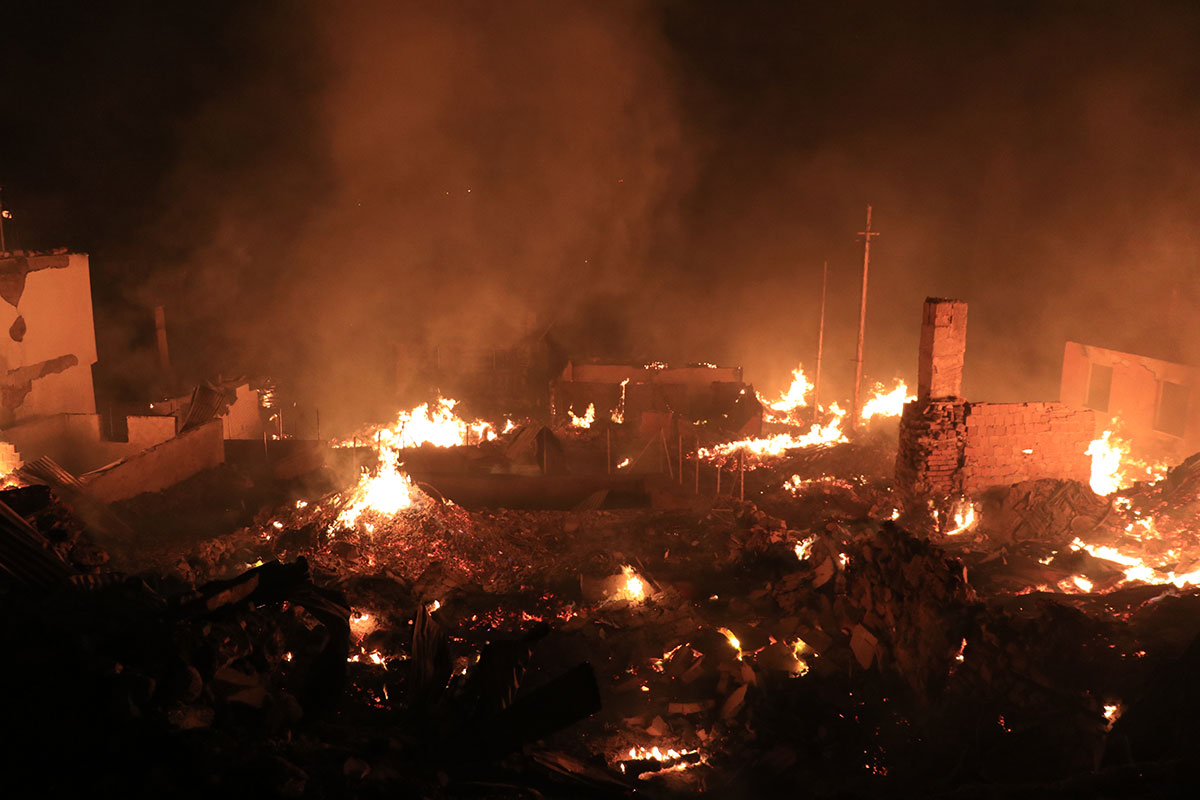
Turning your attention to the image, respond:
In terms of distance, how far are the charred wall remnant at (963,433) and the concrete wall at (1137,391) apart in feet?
19.5

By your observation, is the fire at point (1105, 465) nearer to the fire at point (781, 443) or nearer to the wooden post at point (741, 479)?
the fire at point (781, 443)

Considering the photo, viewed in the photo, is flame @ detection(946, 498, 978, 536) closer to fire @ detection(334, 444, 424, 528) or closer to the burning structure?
the burning structure

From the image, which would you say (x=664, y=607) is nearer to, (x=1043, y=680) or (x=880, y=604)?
(x=880, y=604)

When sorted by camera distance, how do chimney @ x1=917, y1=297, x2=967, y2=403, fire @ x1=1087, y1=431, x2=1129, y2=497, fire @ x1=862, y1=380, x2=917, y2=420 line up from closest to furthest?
chimney @ x1=917, y1=297, x2=967, y2=403, fire @ x1=1087, y1=431, x2=1129, y2=497, fire @ x1=862, y1=380, x2=917, y2=420

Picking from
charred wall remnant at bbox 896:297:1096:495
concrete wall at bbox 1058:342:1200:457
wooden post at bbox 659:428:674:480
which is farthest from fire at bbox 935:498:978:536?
concrete wall at bbox 1058:342:1200:457

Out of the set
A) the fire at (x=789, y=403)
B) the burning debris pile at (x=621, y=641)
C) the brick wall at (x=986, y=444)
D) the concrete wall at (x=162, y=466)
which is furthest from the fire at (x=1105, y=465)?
the concrete wall at (x=162, y=466)

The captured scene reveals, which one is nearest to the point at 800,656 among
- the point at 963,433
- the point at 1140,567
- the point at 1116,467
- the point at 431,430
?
the point at 1140,567

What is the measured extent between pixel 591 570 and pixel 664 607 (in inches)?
53.5

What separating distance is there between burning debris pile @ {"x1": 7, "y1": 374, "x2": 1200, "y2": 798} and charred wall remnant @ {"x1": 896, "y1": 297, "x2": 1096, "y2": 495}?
0.47 meters

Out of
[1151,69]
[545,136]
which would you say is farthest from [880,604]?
[1151,69]

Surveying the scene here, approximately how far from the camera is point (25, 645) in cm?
440

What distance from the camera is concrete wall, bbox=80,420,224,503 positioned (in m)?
12.2

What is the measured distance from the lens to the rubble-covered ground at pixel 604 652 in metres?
4.43

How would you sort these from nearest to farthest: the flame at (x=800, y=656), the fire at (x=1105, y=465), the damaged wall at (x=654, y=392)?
the flame at (x=800, y=656)
the fire at (x=1105, y=465)
the damaged wall at (x=654, y=392)
